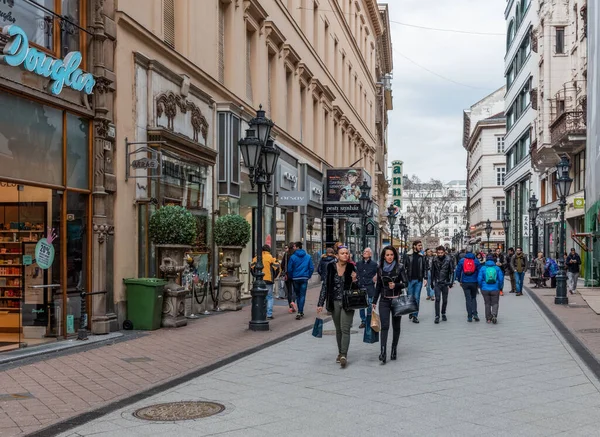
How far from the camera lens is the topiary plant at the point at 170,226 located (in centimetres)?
1480

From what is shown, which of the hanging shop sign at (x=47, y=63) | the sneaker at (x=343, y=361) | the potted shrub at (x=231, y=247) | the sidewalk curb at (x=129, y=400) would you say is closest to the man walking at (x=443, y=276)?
the potted shrub at (x=231, y=247)

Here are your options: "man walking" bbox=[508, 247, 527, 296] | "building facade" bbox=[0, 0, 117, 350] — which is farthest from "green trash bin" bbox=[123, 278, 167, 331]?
"man walking" bbox=[508, 247, 527, 296]

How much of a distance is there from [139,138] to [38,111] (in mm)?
3282

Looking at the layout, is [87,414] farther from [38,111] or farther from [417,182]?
[417,182]

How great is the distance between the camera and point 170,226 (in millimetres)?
14797

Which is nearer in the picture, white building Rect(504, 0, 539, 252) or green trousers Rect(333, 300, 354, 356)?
green trousers Rect(333, 300, 354, 356)

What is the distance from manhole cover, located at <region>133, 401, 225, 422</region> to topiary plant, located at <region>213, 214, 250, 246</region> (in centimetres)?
1075

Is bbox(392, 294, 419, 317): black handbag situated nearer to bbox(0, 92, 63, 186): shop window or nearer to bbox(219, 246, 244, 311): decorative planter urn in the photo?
bbox(0, 92, 63, 186): shop window

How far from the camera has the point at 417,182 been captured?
390 ft

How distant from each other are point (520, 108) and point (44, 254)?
52.0 m

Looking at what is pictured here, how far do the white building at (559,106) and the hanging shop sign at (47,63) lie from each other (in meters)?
28.2

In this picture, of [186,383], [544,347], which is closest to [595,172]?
[544,347]

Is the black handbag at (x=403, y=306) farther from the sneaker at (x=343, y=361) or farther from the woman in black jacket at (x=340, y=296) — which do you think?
the sneaker at (x=343, y=361)

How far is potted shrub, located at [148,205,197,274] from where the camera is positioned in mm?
14812
